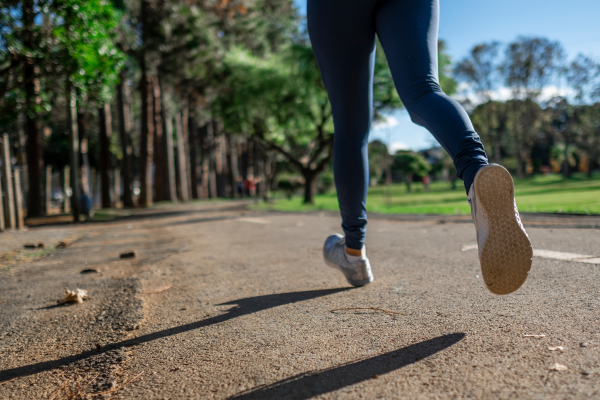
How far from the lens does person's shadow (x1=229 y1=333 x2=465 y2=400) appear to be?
3.72ft

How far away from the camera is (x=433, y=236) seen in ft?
14.1

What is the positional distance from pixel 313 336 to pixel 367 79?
4.17 feet

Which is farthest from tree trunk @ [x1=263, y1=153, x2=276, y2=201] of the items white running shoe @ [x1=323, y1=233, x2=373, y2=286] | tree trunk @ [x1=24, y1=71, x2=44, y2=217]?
white running shoe @ [x1=323, y1=233, x2=373, y2=286]

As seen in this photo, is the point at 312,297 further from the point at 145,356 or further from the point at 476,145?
the point at 476,145

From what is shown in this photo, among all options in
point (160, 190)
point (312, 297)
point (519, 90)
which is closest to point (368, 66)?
point (312, 297)

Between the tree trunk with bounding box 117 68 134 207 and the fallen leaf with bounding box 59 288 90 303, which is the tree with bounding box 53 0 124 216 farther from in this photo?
the tree trunk with bounding box 117 68 134 207

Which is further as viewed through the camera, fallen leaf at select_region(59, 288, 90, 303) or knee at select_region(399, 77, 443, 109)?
fallen leaf at select_region(59, 288, 90, 303)

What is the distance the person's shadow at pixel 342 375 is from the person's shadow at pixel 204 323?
673 millimetres

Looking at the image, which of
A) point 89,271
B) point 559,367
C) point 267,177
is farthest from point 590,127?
point 559,367

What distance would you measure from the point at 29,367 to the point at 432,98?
5.62ft

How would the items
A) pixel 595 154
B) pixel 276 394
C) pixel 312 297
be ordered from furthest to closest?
1. pixel 595 154
2. pixel 312 297
3. pixel 276 394

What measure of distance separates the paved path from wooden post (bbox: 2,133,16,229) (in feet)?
22.1

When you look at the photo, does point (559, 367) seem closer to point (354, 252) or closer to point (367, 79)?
point (354, 252)

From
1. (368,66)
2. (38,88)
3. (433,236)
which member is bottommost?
(433,236)
